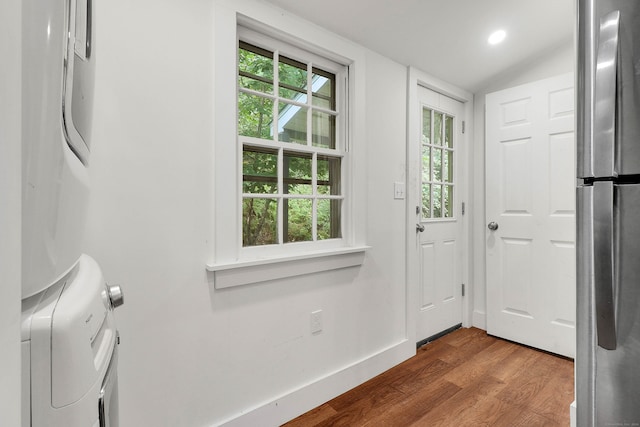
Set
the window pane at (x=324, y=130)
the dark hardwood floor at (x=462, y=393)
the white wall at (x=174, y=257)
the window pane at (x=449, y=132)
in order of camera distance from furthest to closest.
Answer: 1. the window pane at (x=449, y=132)
2. the window pane at (x=324, y=130)
3. the dark hardwood floor at (x=462, y=393)
4. the white wall at (x=174, y=257)

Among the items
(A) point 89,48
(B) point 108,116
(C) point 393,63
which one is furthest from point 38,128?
(C) point 393,63

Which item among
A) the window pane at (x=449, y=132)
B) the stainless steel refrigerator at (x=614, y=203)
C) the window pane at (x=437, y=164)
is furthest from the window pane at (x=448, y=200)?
the stainless steel refrigerator at (x=614, y=203)

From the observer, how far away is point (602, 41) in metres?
0.64

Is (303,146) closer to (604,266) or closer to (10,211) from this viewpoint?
(604,266)

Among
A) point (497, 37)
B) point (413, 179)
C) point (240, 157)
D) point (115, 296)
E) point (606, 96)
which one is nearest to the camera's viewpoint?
point (606, 96)

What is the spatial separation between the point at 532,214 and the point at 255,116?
2.19m

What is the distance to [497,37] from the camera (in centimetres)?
210

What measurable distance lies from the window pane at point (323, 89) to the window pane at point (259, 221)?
0.69 meters

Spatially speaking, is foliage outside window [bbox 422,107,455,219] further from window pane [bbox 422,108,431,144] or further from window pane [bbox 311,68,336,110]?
window pane [bbox 311,68,336,110]

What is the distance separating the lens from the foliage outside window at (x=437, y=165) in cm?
244

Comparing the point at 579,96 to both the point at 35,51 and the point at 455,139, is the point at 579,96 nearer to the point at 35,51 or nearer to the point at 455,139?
the point at 35,51

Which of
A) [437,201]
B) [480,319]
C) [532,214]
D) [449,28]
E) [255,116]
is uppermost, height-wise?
[449,28]

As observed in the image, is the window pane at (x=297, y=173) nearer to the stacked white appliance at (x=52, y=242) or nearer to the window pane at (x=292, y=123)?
the window pane at (x=292, y=123)

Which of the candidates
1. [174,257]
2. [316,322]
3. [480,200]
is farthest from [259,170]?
[480,200]
